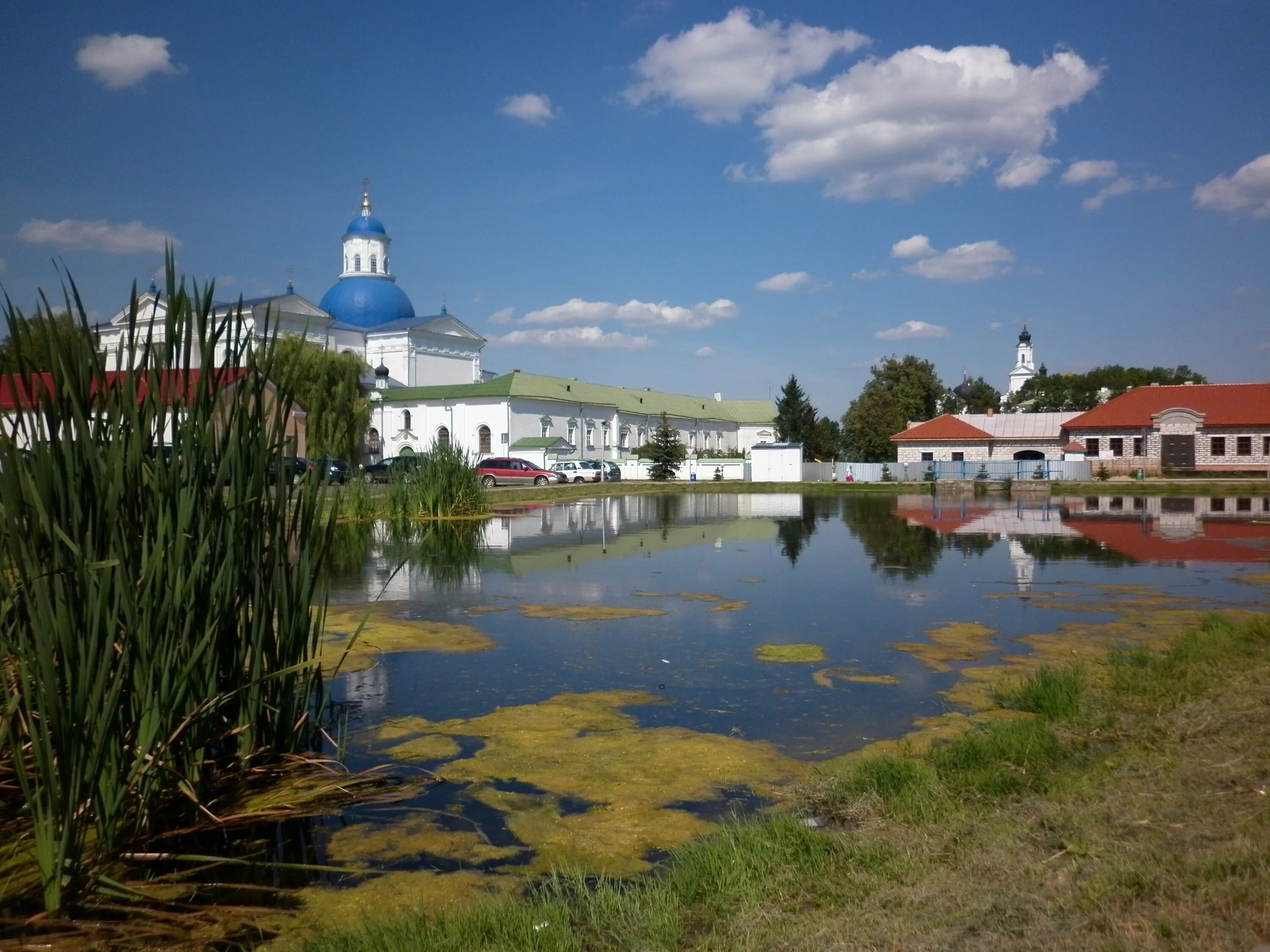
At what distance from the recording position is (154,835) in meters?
4.98

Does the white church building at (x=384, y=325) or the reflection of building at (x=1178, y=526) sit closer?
the reflection of building at (x=1178, y=526)

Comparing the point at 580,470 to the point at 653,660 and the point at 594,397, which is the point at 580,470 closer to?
the point at 594,397

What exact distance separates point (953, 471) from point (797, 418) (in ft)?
53.9

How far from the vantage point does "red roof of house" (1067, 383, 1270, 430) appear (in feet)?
164

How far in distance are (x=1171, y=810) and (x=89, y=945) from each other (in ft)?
15.5

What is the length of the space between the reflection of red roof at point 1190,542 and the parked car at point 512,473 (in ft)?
78.3

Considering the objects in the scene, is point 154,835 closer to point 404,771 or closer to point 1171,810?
point 404,771

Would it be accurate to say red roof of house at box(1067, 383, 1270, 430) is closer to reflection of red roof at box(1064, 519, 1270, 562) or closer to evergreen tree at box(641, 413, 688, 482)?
evergreen tree at box(641, 413, 688, 482)

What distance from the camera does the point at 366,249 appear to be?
62.3 m

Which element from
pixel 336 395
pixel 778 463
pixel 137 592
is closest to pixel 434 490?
pixel 336 395

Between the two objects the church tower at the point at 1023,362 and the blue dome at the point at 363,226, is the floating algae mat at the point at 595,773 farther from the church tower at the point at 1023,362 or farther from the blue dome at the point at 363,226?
the church tower at the point at 1023,362

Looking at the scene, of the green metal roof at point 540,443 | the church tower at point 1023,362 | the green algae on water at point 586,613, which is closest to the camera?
the green algae on water at point 586,613

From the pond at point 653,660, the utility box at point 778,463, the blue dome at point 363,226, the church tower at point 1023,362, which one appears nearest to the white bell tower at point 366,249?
the blue dome at point 363,226

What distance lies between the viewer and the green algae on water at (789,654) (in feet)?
31.0
